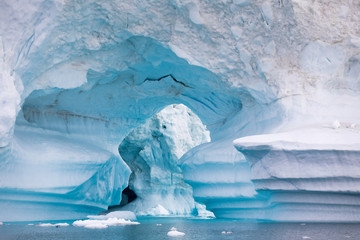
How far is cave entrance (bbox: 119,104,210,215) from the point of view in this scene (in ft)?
41.9

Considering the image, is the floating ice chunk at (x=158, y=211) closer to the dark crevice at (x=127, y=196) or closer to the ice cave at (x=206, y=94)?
the dark crevice at (x=127, y=196)

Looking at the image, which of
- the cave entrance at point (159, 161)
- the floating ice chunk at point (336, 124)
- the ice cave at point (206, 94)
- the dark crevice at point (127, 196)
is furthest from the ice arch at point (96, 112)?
the dark crevice at point (127, 196)

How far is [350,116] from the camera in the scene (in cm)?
589

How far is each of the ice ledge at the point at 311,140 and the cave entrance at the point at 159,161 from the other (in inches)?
286

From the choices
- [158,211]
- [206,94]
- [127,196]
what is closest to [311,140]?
[206,94]

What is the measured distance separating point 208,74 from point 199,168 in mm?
1678

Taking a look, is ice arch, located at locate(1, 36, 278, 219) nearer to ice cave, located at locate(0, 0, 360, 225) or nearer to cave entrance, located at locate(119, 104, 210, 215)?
ice cave, located at locate(0, 0, 360, 225)

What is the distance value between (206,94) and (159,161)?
17.4 ft

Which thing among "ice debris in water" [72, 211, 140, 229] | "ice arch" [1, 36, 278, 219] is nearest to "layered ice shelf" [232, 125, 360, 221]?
"ice arch" [1, 36, 278, 219]

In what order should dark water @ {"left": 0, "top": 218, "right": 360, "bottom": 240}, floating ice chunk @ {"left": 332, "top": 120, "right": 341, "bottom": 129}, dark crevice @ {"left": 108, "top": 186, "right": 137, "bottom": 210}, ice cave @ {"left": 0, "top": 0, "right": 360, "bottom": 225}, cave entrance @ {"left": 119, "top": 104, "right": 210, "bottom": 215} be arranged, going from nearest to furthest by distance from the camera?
dark water @ {"left": 0, "top": 218, "right": 360, "bottom": 240} < ice cave @ {"left": 0, "top": 0, "right": 360, "bottom": 225} < floating ice chunk @ {"left": 332, "top": 120, "right": 341, "bottom": 129} < cave entrance @ {"left": 119, "top": 104, "right": 210, "bottom": 215} < dark crevice @ {"left": 108, "top": 186, "right": 137, "bottom": 210}

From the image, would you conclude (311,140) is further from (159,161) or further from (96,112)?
(159,161)

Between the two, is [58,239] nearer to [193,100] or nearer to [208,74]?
[208,74]

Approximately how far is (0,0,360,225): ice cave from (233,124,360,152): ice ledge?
0.01m

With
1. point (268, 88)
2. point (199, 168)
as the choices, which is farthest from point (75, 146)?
point (268, 88)
